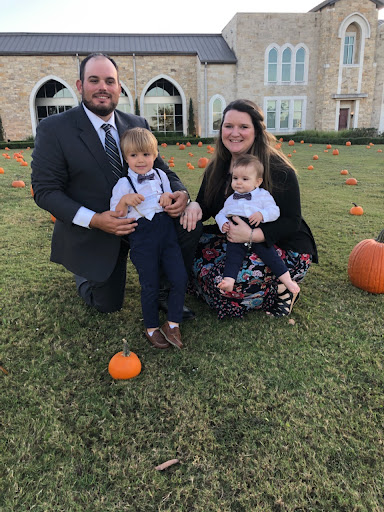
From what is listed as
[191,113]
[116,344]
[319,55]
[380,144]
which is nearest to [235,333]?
[116,344]

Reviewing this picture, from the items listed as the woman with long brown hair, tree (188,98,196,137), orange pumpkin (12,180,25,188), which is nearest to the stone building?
tree (188,98,196,137)

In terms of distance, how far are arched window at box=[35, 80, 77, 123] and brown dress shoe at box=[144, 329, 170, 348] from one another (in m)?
27.3

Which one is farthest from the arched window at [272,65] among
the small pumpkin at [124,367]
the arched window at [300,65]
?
the small pumpkin at [124,367]

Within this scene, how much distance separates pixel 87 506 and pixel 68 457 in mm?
269

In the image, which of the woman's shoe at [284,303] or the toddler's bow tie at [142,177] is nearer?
the toddler's bow tie at [142,177]

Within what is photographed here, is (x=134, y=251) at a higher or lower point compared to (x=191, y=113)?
lower

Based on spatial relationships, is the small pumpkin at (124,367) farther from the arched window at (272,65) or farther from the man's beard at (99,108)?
the arched window at (272,65)

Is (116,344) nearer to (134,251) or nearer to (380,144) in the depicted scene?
(134,251)

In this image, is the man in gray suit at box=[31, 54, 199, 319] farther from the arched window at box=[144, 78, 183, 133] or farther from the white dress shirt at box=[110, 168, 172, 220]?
the arched window at box=[144, 78, 183, 133]

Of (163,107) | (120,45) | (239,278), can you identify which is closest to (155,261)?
(239,278)

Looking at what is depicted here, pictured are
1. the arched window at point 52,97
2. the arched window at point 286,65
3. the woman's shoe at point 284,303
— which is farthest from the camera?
the arched window at point 52,97

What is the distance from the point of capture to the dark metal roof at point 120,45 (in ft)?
78.4

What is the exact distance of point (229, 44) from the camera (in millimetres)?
26250

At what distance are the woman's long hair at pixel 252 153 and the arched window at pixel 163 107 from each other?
2514 cm
